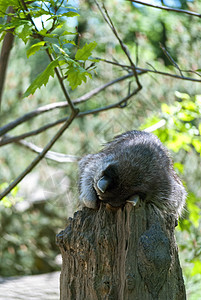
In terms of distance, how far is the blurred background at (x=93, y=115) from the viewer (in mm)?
6176

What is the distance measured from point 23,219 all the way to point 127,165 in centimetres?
713

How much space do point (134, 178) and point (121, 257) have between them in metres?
0.55

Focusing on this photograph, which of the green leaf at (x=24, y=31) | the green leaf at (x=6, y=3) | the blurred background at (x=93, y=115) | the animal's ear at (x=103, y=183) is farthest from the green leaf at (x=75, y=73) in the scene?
the blurred background at (x=93, y=115)

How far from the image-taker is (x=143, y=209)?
206 centimetres

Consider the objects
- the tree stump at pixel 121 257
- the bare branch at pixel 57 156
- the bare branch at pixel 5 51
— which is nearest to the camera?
the tree stump at pixel 121 257

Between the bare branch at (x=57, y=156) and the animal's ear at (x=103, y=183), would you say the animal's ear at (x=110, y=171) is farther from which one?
the bare branch at (x=57, y=156)

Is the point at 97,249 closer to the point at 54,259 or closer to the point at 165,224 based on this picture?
the point at 165,224

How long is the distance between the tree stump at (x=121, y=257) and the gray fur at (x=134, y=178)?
16 cm

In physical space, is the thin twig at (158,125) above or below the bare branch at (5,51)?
below

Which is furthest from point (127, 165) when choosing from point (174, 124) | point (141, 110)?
point (141, 110)

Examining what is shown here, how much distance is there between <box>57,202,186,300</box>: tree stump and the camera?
74.5 inches

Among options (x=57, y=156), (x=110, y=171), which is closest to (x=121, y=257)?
(x=110, y=171)

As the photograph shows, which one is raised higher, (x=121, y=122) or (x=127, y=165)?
(x=127, y=165)

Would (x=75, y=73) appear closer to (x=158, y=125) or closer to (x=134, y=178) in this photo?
(x=134, y=178)
